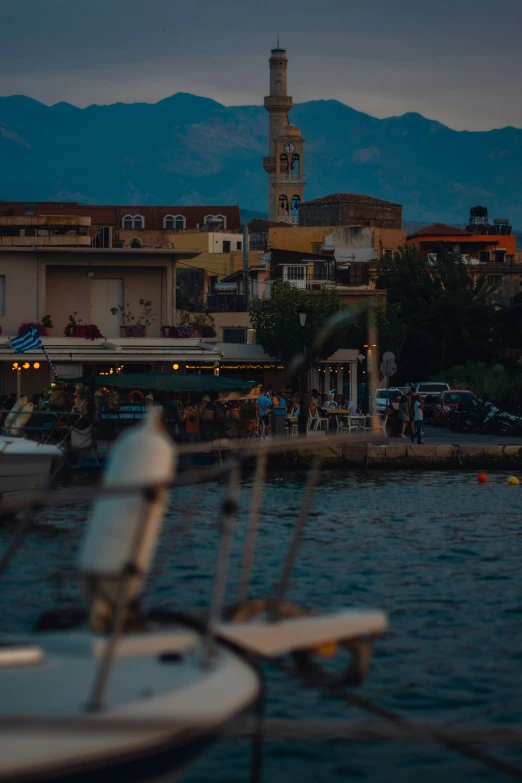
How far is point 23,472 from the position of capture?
21766 millimetres

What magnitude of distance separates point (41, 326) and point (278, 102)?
12436cm

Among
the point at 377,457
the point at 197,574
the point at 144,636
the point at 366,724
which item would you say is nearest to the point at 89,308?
the point at 377,457

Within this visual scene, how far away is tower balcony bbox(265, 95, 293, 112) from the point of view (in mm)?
157000

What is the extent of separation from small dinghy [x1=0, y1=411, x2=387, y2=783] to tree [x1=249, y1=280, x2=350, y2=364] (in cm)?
3487

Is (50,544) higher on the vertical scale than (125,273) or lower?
lower

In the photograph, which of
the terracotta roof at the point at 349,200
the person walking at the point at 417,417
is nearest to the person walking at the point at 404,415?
the person walking at the point at 417,417

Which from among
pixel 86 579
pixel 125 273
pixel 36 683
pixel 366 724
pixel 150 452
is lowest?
pixel 366 724

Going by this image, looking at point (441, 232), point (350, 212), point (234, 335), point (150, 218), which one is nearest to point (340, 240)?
point (350, 212)

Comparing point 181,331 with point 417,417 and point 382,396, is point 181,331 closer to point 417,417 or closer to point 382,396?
point 417,417

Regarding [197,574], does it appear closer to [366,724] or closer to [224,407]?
[366,724]

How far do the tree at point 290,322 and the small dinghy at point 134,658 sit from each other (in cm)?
3487

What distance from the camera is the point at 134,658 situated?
7.37 meters

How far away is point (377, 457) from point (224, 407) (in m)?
4.31

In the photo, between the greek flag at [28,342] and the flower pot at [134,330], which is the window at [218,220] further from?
the greek flag at [28,342]
